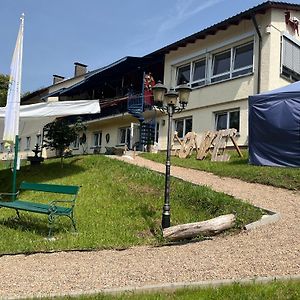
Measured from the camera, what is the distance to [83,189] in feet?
42.3

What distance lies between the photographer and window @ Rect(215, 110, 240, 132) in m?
21.7

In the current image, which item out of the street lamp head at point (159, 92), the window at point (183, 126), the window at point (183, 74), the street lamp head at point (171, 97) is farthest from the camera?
the window at point (183, 74)

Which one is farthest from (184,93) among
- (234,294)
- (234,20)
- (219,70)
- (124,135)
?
(124,135)

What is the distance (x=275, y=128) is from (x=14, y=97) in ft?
26.9

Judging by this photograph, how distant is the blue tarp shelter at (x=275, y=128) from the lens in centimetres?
1417

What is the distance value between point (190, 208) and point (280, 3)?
14.2 m

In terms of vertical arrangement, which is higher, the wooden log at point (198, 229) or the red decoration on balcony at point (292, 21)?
the red decoration on balcony at point (292, 21)

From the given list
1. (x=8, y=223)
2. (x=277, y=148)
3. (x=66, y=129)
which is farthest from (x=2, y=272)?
(x=66, y=129)

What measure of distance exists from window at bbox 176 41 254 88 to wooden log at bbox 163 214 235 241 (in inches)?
562

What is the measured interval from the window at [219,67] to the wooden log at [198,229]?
14266 millimetres

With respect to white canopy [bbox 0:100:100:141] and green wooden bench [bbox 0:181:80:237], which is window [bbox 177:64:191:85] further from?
green wooden bench [bbox 0:181:80:237]

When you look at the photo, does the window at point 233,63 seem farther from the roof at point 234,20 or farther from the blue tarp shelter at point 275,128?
the blue tarp shelter at point 275,128

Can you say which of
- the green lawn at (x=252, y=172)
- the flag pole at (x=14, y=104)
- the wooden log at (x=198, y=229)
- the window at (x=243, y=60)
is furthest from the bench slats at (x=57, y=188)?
the window at (x=243, y=60)

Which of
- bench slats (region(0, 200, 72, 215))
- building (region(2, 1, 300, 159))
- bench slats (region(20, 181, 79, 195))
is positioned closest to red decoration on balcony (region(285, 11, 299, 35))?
building (region(2, 1, 300, 159))
